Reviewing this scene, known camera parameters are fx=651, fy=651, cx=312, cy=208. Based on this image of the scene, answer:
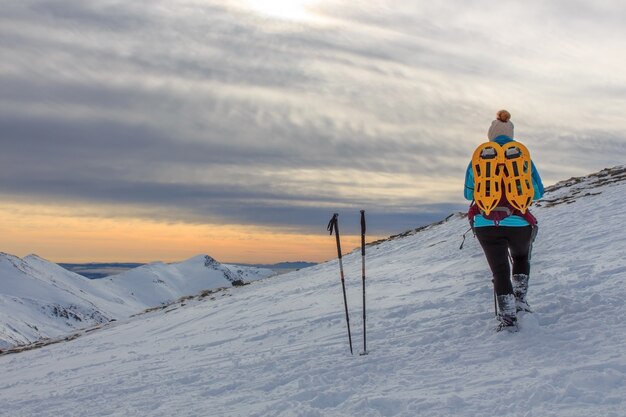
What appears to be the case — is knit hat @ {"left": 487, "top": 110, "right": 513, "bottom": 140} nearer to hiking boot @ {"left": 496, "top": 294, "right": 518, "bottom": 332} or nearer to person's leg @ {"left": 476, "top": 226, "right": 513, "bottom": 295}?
person's leg @ {"left": 476, "top": 226, "right": 513, "bottom": 295}

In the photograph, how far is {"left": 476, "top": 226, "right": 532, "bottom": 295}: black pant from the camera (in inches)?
364

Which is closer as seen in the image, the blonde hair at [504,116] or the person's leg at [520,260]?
the person's leg at [520,260]

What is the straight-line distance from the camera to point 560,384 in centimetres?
746

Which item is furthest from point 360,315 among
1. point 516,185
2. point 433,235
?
point 433,235

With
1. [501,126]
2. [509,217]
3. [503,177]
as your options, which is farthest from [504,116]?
[509,217]

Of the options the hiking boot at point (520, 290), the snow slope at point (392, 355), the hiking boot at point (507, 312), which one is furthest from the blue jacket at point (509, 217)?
the snow slope at point (392, 355)

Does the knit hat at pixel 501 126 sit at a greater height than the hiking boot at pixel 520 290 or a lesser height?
greater

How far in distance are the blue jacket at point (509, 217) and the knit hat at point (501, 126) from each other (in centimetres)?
8

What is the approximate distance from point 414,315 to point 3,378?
10341mm

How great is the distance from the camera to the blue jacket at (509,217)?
9227 mm

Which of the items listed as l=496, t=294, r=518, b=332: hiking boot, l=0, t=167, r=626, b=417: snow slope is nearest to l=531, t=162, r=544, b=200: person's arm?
l=496, t=294, r=518, b=332: hiking boot

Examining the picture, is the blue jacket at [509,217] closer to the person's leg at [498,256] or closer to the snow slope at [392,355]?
the person's leg at [498,256]

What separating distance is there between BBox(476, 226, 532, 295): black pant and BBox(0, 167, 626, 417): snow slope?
79 centimetres

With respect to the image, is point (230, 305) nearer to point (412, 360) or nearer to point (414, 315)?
point (414, 315)
